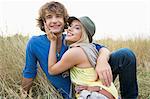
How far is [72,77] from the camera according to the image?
9.40 feet

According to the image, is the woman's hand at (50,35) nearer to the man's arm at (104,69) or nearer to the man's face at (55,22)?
the man's face at (55,22)

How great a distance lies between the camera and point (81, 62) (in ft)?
9.11

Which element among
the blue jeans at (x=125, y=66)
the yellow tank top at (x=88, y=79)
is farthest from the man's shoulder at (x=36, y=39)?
the blue jeans at (x=125, y=66)

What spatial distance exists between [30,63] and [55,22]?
40cm

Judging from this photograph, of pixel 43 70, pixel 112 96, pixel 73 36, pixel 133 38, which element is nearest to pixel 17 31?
pixel 43 70

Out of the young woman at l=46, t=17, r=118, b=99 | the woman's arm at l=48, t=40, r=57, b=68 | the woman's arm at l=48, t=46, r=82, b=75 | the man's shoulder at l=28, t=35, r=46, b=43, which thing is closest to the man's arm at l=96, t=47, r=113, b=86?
the young woman at l=46, t=17, r=118, b=99

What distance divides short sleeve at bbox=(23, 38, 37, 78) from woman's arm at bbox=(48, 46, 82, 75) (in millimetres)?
265

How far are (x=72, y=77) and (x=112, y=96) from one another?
0.35 m

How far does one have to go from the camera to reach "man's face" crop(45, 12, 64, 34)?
3008 mm

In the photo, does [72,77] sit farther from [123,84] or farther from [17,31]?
[17,31]

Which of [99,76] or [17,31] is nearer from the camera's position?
[99,76]

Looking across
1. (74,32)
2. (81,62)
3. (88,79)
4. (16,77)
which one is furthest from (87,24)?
(16,77)

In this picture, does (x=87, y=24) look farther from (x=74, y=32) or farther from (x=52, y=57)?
(x=52, y=57)

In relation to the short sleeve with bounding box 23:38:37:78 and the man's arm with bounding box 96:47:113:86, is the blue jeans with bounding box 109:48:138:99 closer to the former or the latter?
the man's arm with bounding box 96:47:113:86
